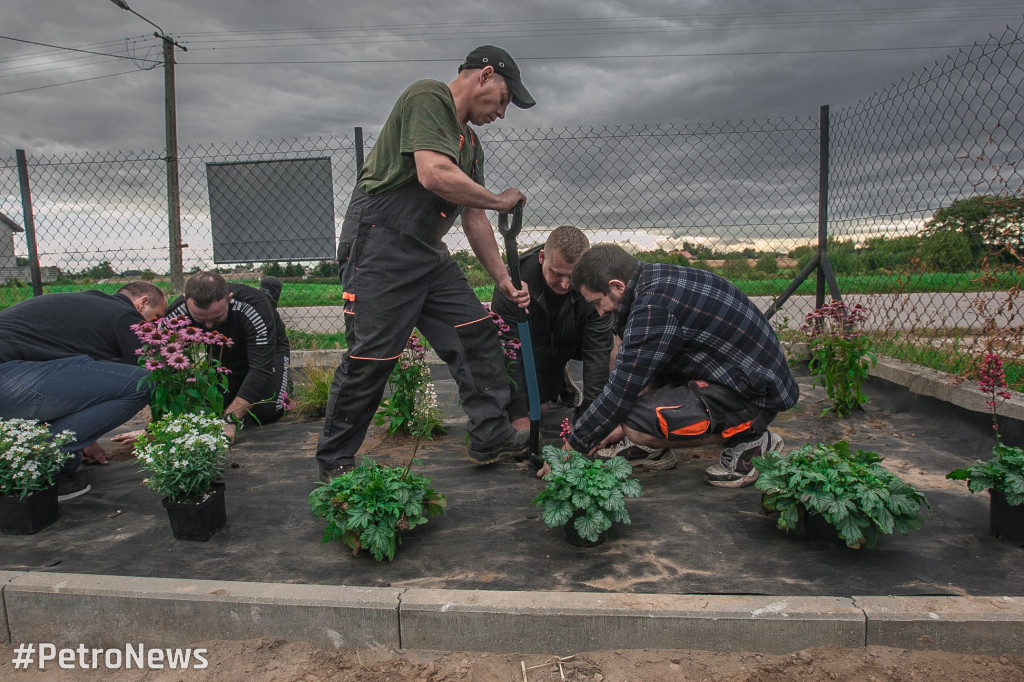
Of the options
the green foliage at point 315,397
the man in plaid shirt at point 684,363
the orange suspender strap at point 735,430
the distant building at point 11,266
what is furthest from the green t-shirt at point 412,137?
the distant building at point 11,266

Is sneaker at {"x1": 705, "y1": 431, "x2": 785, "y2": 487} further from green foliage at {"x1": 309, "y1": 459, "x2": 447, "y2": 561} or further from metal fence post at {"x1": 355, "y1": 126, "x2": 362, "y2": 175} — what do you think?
metal fence post at {"x1": 355, "y1": 126, "x2": 362, "y2": 175}

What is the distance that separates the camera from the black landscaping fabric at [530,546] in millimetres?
2363

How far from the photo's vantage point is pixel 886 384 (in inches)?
197

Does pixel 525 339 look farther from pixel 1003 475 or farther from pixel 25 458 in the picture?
pixel 25 458

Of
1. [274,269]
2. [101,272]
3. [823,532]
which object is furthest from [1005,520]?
[101,272]

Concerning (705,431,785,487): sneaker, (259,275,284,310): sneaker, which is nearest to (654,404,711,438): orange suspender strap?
(705,431,785,487): sneaker

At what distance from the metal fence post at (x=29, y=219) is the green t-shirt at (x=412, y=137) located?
610 centimetres

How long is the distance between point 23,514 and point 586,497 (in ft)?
8.15

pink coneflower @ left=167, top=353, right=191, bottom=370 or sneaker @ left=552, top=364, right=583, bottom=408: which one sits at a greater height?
pink coneflower @ left=167, top=353, right=191, bottom=370

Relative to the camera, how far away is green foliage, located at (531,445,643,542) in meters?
2.52

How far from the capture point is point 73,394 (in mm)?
3488

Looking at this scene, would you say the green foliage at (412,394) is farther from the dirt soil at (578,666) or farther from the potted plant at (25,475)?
the dirt soil at (578,666)

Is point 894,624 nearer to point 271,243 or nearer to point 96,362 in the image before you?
point 96,362

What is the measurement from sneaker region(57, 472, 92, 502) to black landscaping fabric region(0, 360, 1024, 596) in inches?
2.3
